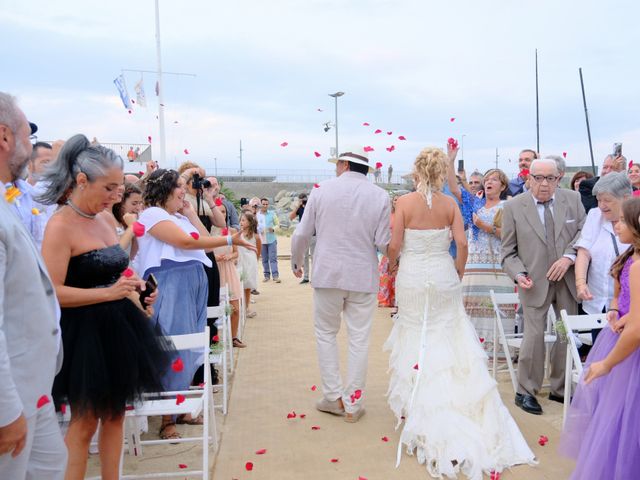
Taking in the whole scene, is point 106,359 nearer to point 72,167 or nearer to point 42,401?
point 42,401

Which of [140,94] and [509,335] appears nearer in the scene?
[509,335]

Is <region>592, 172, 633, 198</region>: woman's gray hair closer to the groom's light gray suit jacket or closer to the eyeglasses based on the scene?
the eyeglasses

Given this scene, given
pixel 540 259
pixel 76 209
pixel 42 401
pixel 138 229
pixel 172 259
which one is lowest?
pixel 42 401

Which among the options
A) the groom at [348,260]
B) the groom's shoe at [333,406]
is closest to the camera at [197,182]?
the groom at [348,260]

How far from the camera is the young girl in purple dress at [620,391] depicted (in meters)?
2.80

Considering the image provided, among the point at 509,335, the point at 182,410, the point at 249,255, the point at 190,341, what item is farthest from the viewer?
the point at 249,255

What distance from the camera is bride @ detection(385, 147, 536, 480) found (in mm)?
4016

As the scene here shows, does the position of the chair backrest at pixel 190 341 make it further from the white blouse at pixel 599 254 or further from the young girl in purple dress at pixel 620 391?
the white blouse at pixel 599 254

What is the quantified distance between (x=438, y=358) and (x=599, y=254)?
1.57 metres

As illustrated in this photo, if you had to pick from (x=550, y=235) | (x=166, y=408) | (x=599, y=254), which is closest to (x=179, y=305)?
(x=166, y=408)

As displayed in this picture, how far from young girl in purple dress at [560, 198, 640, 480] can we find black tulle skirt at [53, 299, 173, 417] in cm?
237

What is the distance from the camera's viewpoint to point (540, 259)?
5.12 meters

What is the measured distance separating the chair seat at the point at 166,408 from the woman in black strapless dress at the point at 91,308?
0.30 m

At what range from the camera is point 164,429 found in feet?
15.1
